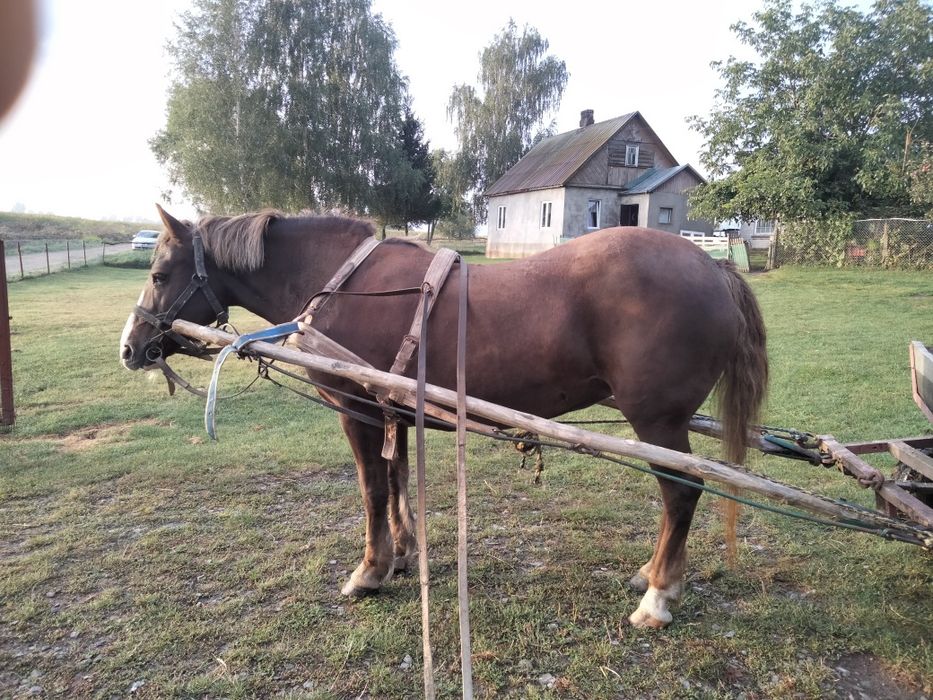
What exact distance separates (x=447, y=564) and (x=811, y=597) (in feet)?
6.62

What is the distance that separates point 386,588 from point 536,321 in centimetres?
175

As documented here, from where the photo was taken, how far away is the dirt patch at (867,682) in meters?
2.40

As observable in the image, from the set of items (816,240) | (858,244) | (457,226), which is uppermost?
(457,226)

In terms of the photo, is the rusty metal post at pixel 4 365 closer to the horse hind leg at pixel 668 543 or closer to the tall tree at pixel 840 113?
the horse hind leg at pixel 668 543

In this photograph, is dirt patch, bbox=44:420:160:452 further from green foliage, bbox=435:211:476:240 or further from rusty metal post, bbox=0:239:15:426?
green foliage, bbox=435:211:476:240

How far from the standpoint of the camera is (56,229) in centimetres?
4122

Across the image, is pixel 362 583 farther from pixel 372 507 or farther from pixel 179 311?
pixel 179 311

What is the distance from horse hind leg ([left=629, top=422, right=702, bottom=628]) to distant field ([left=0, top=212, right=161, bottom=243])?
41217 mm

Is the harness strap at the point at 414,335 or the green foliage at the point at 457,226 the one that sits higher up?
the green foliage at the point at 457,226

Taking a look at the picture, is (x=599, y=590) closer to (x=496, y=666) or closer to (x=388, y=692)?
(x=496, y=666)

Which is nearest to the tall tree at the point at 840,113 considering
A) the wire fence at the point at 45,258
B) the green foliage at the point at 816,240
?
the green foliage at the point at 816,240

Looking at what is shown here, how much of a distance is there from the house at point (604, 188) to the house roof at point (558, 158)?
63 mm

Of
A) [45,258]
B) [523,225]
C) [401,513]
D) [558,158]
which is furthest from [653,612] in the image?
[45,258]

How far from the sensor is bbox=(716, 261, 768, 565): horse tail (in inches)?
116
